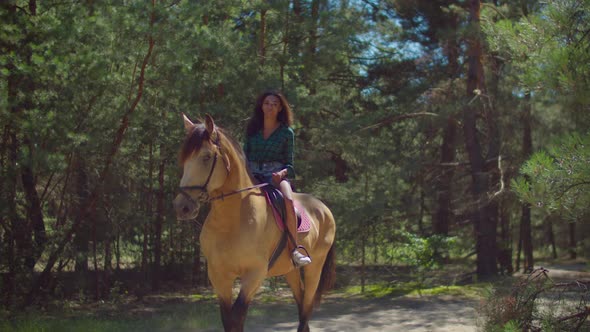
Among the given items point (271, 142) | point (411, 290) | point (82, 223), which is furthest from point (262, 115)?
point (411, 290)

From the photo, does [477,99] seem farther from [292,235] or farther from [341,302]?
[292,235]

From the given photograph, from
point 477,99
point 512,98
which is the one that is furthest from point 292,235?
point 512,98

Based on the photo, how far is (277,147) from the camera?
489 cm

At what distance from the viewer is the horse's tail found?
6137 millimetres

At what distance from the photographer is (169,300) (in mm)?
10539

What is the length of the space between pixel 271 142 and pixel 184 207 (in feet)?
4.96

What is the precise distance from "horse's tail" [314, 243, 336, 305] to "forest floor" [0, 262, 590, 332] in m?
1.59

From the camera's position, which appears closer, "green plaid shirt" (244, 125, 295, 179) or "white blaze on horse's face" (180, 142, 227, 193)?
"white blaze on horse's face" (180, 142, 227, 193)

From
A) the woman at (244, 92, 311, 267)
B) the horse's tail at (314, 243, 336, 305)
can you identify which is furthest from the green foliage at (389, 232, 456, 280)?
the woman at (244, 92, 311, 267)

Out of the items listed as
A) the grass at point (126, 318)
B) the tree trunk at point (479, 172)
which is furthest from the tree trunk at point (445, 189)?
the grass at point (126, 318)

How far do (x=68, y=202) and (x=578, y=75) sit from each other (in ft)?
27.1

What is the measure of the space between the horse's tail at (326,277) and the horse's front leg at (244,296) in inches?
81.6

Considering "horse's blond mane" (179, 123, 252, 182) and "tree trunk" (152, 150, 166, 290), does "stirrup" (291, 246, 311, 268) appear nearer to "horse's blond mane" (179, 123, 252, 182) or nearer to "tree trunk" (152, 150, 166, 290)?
"horse's blond mane" (179, 123, 252, 182)

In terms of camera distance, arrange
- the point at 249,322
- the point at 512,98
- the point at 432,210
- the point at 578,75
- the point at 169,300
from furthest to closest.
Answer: the point at 432,210 → the point at 512,98 → the point at 169,300 → the point at 249,322 → the point at 578,75
